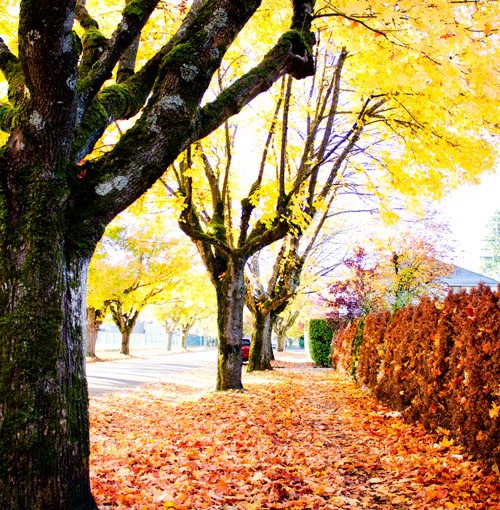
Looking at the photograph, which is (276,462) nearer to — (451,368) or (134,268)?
(451,368)

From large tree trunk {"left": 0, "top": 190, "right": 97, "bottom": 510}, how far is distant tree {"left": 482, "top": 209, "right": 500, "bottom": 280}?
82.5 meters

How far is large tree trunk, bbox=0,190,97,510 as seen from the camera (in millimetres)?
3031

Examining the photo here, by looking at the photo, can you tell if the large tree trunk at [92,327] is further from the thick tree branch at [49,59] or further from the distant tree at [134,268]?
the thick tree branch at [49,59]

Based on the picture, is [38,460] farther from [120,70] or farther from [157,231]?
[157,231]

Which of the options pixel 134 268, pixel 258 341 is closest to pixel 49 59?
pixel 258 341

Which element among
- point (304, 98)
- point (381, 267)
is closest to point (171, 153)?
point (304, 98)

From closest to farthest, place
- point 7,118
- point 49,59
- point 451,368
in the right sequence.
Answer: point 49,59 → point 7,118 → point 451,368

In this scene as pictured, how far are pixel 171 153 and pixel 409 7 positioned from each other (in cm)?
281

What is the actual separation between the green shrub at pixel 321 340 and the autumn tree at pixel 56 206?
2171 cm

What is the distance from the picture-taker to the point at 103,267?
2462 cm

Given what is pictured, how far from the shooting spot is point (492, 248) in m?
78.2

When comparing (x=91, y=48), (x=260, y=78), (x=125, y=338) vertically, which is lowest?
(x=125, y=338)

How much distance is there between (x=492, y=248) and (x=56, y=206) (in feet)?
283

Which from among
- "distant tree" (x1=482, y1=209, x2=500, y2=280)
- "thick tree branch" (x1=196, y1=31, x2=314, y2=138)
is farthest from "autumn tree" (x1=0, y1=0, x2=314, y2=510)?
"distant tree" (x1=482, y1=209, x2=500, y2=280)
